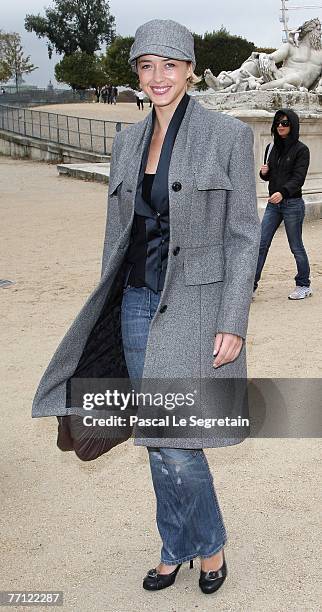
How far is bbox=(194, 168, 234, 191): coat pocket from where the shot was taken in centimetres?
262

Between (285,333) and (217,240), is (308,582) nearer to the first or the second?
(217,240)

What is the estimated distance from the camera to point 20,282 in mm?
8758

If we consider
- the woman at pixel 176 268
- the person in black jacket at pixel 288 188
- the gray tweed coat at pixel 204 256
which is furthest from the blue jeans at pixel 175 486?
the person in black jacket at pixel 288 188

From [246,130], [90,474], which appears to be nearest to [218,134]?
[246,130]

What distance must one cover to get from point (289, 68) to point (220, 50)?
58370mm

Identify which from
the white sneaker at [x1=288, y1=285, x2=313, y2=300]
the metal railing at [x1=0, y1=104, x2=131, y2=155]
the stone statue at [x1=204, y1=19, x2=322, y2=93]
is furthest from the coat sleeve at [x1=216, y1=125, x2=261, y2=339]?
the metal railing at [x1=0, y1=104, x2=131, y2=155]

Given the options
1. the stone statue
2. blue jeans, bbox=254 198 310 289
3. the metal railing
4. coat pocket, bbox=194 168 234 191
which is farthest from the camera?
the metal railing

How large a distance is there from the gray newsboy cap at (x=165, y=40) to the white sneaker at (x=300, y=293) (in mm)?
5034

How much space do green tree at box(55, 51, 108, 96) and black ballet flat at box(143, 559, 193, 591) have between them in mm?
71167

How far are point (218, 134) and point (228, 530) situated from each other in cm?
171

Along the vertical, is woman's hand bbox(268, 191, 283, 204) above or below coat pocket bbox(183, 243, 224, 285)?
below

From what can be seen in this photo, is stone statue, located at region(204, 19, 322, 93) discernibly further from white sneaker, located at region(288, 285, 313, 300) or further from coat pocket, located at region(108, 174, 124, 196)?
coat pocket, located at region(108, 174, 124, 196)

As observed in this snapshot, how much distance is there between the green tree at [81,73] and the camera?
72.7m

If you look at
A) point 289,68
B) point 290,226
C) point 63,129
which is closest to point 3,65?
point 63,129
